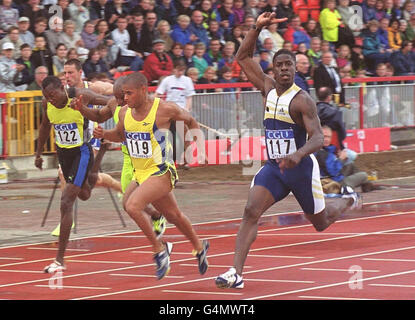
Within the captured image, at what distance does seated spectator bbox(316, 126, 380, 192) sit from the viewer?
1834 centimetres

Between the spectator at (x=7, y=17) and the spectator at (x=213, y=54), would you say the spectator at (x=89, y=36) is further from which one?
the spectator at (x=213, y=54)

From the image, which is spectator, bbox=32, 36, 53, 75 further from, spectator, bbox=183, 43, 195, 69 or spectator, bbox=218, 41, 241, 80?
spectator, bbox=218, 41, 241, 80

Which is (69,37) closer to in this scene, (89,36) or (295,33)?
(89,36)

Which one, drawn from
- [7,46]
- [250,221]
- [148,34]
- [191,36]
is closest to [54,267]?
[250,221]

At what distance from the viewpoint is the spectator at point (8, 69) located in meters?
20.5

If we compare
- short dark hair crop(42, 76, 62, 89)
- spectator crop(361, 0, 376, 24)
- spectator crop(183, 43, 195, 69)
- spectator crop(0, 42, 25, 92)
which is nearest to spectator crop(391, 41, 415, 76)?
spectator crop(361, 0, 376, 24)

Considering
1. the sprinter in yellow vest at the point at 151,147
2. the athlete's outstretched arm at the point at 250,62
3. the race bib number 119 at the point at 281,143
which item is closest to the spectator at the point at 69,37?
the sprinter in yellow vest at the point at 151,147

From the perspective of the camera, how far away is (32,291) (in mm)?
11352

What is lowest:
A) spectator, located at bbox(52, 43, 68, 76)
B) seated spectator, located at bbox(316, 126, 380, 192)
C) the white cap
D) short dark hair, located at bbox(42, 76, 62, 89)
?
seated spectator, located at bbox(316, 126, 380, 192)

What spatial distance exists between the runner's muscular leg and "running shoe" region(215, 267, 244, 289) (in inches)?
4.5

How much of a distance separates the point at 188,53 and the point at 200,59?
478 millimetres

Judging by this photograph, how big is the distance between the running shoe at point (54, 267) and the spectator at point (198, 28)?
40.8ft
